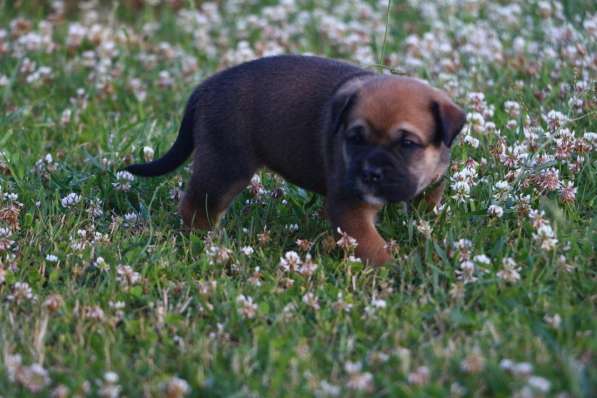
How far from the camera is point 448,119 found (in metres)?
4.52

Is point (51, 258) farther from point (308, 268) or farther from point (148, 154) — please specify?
point (148, 154)

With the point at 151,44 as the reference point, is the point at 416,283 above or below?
above

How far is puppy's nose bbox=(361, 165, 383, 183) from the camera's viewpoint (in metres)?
4.39

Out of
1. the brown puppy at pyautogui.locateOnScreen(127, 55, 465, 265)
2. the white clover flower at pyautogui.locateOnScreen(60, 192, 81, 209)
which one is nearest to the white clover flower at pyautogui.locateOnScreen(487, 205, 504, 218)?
the brown puppy at pyautogui.locateOnScreen(127, 55, 465, 265)

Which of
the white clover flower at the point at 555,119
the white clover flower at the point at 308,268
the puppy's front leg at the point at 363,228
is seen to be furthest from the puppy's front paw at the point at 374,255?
the white clover flower at the point at 555,119

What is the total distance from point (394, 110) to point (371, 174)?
328 millimetres

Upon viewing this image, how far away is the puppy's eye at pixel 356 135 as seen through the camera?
448 cm

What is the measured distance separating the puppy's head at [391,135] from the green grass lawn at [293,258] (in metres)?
0.32

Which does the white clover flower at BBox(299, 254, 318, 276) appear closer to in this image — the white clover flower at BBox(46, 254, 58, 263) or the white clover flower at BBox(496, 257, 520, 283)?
the white clover flower at BBox(496, 257, 520, 283)

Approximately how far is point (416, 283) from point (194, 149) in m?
1.62

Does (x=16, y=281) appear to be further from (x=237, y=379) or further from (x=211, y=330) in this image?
(x=237, y=379)

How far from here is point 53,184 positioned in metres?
5.72

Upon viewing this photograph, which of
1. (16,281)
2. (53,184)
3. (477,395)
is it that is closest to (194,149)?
(53,184)

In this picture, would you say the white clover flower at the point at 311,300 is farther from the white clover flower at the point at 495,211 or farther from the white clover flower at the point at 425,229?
the white clover flower at the point at 495,211
